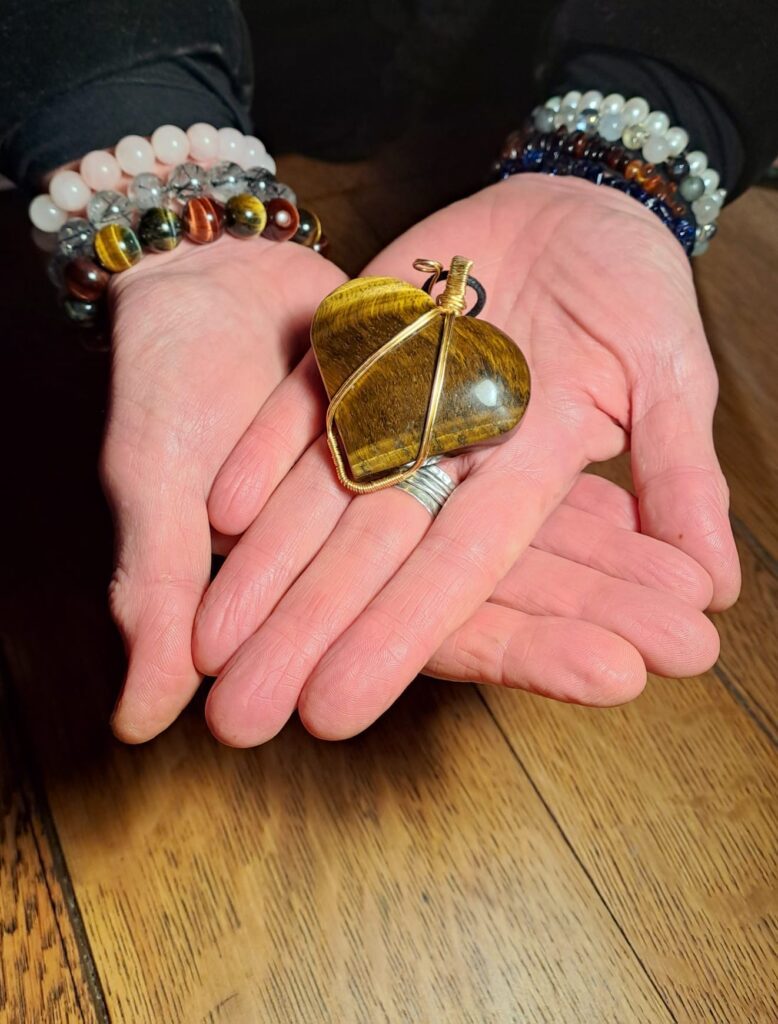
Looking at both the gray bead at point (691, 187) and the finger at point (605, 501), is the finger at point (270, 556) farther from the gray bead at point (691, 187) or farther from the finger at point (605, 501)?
the gray bead at point (691, 187)

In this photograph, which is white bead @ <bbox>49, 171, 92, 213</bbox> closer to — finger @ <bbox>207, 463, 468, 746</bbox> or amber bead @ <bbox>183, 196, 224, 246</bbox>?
amber bead @ <bbox>183, 196, 224, 246</bbox>

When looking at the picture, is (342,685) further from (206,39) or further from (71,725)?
(206,39)

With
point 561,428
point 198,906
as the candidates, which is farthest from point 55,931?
point 561,428

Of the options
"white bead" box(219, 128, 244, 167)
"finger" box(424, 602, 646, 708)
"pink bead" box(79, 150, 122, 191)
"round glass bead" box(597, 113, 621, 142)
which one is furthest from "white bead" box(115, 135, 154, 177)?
"finger" box(424, 602, 646, 708)

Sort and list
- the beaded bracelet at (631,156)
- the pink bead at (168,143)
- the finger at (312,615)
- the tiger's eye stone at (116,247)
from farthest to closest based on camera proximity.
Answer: the beaded bracelet at (631,156), the pink bead at (168,143), the tiger's eye stone at (116,247), the finger at (312,615)

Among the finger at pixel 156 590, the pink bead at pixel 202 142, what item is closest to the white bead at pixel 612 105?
the pink bead at pixel 202 142

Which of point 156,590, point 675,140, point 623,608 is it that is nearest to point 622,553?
point 623,608
